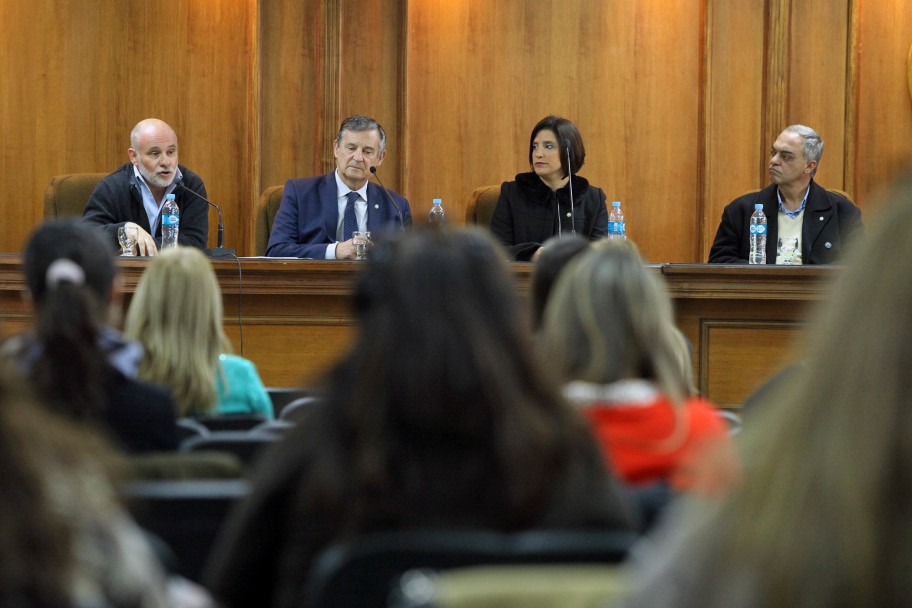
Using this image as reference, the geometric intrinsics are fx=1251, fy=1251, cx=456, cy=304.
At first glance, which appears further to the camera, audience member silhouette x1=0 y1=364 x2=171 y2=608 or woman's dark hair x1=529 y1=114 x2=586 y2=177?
woman's dark hair x1=529 y1=114 x2=586 y2=177

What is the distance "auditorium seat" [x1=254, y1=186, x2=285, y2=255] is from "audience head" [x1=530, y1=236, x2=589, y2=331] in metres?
3.50

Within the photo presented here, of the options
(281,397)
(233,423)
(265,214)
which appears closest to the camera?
(233,423)

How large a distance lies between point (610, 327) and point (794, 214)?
14.3ft

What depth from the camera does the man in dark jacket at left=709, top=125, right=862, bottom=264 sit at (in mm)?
5980

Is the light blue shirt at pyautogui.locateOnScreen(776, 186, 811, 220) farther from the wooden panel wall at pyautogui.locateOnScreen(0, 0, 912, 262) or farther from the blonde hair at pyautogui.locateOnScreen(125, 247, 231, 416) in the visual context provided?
the blonde hair at pyautogui.locateOnScreen(125, 247, 231, 416)

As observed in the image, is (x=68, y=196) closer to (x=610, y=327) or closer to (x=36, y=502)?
(x=610, y=327)

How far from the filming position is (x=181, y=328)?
283 cm

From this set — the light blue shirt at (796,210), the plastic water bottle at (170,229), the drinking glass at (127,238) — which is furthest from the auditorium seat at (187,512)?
the light blue shirt at (796,210)

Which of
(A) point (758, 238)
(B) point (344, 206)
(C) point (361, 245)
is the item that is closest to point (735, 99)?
(A) point (758, 238)

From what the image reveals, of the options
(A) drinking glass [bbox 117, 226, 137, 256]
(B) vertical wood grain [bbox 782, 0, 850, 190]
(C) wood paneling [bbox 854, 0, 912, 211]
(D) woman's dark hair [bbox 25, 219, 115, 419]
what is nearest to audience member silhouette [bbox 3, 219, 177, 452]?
(D) woman's dark hair [bbox 25, 219, 115, 419]

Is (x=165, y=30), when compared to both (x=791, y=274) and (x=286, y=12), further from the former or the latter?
(x=791, y=274)

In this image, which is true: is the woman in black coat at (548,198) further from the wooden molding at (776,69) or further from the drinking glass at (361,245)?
the wooden molding at (776,69)

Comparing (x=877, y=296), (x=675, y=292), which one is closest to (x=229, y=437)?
(x=877, y=296)

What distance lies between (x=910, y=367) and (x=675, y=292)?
4246 millimetres
